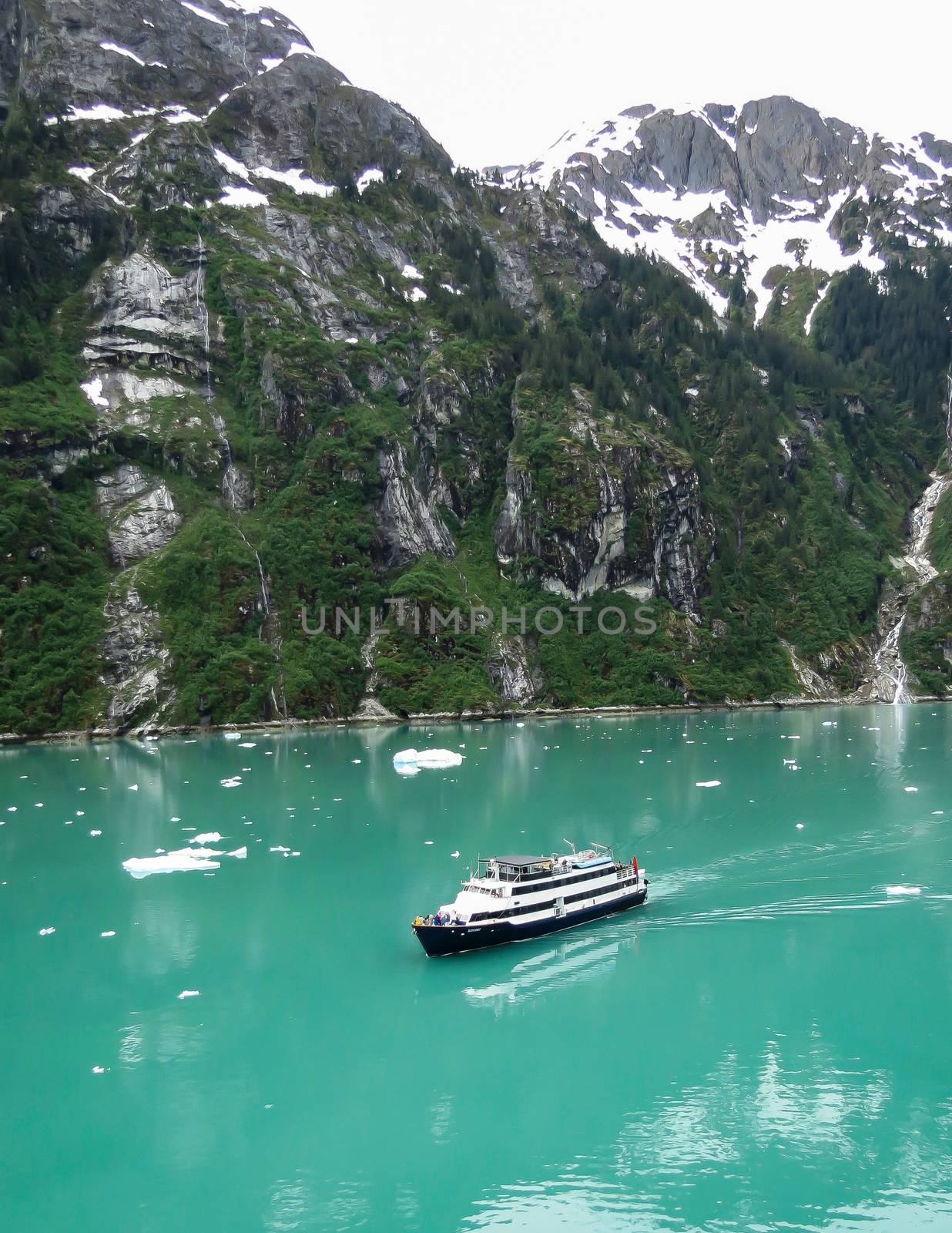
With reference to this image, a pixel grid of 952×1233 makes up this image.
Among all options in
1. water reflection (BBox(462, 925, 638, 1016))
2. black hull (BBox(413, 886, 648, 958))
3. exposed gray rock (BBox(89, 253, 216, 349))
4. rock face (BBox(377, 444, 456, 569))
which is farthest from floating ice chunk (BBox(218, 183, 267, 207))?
water reflection (BBox(462, 925, 638, 1016))

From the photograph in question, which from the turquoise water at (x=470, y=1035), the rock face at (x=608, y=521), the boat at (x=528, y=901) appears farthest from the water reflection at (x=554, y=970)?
the rock face at (x=608, y=521)

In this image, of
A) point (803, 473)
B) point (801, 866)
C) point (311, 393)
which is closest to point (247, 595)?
point (311, 393)

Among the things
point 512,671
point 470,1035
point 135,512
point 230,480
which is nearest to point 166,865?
point 470,1035

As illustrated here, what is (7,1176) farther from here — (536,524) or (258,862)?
(536,524)

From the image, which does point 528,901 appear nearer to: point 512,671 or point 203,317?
point 512,671

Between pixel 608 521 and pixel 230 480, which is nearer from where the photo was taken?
pixel 230 480

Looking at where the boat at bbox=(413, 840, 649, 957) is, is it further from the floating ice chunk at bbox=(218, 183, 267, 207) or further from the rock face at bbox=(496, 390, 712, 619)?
the floating ice chunk at bbox=(218, 183, 267, 207)
